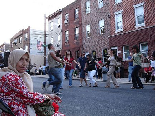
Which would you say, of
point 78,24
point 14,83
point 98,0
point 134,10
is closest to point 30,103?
point 14,83

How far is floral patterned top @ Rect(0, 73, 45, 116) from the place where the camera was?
1762 mm

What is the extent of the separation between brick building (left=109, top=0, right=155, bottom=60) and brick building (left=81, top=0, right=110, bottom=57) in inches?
41.8

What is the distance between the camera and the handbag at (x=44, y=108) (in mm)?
1871

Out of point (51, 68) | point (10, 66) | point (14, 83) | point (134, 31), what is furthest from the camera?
point (134, 31)

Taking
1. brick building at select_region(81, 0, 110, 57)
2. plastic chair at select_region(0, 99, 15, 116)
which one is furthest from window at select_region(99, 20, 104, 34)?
plastic chair at select_region(0, 99, 15, 116)

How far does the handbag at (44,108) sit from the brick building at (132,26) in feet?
55.5

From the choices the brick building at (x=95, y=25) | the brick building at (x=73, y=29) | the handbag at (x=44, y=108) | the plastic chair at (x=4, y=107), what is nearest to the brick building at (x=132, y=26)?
the brick building at (x=95, y=25)

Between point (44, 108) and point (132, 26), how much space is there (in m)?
18.9

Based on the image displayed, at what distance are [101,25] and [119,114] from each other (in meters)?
20.0

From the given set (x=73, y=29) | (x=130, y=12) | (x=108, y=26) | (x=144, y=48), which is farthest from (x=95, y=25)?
(x=144, y=48)

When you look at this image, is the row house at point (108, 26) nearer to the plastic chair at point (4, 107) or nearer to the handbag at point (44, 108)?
the handbag at point (44, 108)

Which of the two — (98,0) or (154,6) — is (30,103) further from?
(98,0)

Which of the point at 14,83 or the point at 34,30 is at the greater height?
the point at 34,30

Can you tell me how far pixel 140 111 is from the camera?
424cm
